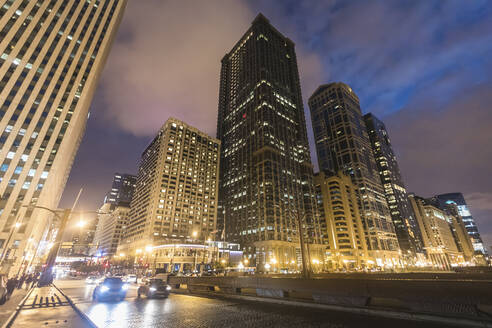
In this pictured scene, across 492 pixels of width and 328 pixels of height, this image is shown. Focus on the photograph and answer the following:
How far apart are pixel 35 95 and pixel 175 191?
7029cm

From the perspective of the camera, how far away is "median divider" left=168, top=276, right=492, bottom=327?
679 cm

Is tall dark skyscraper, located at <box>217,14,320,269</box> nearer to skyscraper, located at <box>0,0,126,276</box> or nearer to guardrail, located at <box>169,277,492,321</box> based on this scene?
guardrail, located at <box>169,277,492,321</box>

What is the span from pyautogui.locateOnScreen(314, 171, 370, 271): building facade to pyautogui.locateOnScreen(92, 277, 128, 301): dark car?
114812 mm

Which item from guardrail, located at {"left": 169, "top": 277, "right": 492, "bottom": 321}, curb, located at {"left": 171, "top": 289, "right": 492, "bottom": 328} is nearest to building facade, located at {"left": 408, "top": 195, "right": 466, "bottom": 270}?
guardrail, located at {"left": 169, "top": 277, "right": 492, "bottom": 321}

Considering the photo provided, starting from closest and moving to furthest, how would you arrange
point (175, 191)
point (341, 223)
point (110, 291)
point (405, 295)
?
point (405, 295), point (110, 291), point (175, 191), point (341, 223)

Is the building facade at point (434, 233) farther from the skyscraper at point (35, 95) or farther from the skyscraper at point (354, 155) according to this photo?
the skyscraper at point (35, 95)

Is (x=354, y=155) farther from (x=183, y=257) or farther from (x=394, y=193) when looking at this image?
(x=183, y=257)

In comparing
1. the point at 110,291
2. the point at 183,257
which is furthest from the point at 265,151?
the point at 110,291

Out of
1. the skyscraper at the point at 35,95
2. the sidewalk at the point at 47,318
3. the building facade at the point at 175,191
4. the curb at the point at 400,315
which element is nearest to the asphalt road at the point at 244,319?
the curb at the point at 400,315

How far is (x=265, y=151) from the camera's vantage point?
11831 centimetres

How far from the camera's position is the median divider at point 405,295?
267 inches

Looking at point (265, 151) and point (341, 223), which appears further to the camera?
point (341, 223)

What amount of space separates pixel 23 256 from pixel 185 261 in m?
50.0

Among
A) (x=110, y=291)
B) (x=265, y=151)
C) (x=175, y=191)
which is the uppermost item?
(x=265, y=151)
